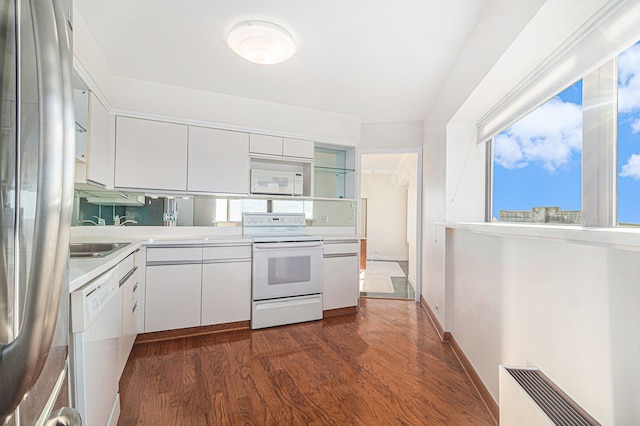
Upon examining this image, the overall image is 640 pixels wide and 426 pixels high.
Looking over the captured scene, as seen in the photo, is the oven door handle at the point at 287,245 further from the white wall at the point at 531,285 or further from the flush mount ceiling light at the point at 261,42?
the flush mount ceiling light at the point at 261,42

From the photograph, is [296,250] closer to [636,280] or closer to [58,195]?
[636,280]

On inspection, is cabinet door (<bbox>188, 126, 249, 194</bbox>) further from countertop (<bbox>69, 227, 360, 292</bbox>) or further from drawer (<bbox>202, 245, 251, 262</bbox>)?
drawer (<bbox>202, 245, 251, 262</bbox>)

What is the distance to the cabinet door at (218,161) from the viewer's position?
3.03 meters

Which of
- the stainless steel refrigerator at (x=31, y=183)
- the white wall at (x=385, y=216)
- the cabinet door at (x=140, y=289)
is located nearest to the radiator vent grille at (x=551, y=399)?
the stainless steel refrigerator at (x=31, y=183)

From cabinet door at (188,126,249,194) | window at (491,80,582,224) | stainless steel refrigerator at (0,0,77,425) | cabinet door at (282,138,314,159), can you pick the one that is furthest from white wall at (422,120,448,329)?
stainless steel refrigerator at (0,0,77,425)

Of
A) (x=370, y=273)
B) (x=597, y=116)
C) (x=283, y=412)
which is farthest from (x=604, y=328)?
(x=370, y=273)

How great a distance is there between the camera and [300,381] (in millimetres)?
2008

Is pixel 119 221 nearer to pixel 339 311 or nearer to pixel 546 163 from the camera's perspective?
pixel 339 311

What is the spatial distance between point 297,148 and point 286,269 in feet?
→ 4.54

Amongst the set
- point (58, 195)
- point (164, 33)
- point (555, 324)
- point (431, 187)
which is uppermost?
point (164, 33)

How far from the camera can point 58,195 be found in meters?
0.35

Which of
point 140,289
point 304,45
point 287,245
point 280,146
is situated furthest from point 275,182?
point 140,289

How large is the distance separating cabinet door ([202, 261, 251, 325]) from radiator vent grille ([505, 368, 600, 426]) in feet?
7.32

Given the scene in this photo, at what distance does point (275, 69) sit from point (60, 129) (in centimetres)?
254
